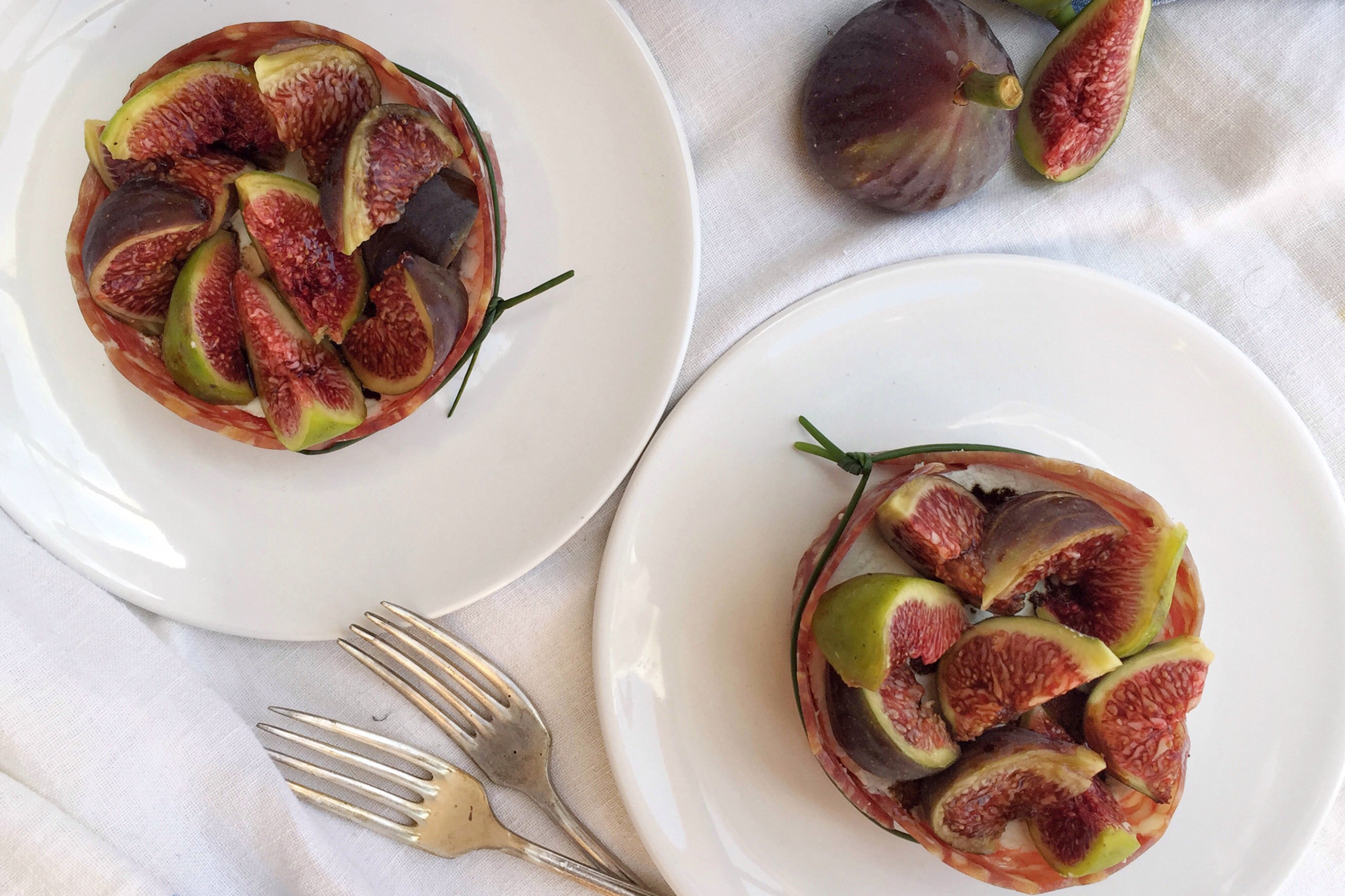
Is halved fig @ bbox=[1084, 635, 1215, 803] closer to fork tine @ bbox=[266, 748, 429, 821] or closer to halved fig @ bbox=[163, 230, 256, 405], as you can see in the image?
fork tine @ bbox=[266, 748, 429, 821]

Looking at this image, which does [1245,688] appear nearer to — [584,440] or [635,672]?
[635,672]

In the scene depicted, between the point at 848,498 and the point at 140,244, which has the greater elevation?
the point at 140,244

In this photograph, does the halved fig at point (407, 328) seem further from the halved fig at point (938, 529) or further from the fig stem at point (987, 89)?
the fig stem at point (987, 89)

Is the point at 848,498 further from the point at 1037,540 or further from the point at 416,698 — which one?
the point at 416,698

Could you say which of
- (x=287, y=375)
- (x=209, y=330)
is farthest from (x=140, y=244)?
(x=287, y=375)

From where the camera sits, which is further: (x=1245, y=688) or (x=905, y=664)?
(x=1245, y=688)

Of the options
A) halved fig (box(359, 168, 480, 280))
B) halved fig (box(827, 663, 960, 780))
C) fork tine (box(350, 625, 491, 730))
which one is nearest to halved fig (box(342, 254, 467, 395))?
halved fig (box(359, 168, 480, 280))

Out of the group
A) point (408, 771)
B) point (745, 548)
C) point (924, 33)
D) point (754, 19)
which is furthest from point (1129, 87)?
point (408, 771)
